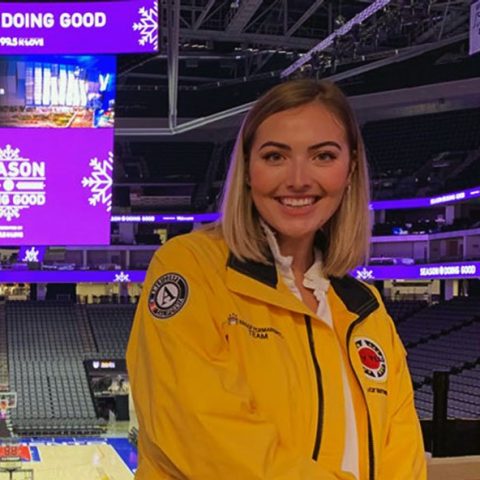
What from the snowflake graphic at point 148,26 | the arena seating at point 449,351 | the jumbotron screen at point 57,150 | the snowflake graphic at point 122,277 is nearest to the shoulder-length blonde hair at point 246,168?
the snowflake graphic at point 148,26

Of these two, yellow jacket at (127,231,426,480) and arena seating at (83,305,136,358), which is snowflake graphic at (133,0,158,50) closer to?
arena seating at (83,305,136,358)

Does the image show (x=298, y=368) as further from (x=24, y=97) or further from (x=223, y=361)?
(x=24, y=97)

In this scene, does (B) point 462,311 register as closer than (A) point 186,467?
No

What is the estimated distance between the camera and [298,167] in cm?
129

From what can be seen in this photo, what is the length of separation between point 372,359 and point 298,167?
343 mm

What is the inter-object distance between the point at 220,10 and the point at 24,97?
29.9ft

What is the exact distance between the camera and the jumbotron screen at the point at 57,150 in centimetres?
1228

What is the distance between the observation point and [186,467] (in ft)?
3.63

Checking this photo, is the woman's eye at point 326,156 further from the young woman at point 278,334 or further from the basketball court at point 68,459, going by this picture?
the basketball court at point 68,459

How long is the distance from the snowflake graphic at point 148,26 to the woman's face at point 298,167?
11.0 metres

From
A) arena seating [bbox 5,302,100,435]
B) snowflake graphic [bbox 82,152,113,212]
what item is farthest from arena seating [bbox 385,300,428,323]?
snowflake graphic [bbox 82,152,113,212]

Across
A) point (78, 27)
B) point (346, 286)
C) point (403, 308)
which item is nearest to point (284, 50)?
point (403, 308)

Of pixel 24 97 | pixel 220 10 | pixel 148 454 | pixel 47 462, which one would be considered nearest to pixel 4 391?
pixel 47 462

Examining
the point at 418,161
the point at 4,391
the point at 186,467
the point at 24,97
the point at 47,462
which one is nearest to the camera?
the point at 186,467
